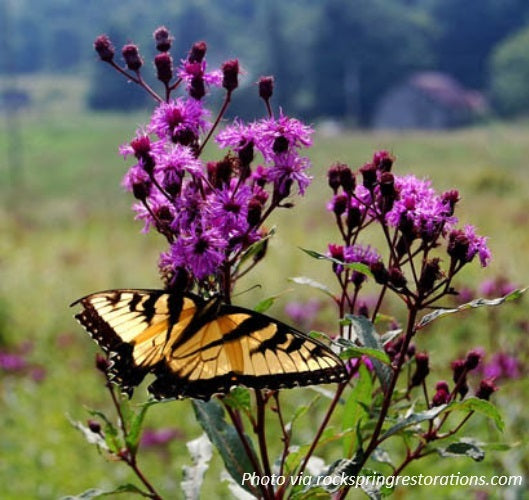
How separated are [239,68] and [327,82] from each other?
56.8 meters

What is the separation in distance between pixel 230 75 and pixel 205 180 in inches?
11.7

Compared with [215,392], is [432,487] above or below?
above

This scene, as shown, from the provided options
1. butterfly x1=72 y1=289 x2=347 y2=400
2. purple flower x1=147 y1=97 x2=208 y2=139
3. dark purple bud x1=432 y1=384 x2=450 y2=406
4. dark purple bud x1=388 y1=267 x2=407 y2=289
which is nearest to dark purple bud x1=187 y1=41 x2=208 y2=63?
purple flower x1=147 y1=97 x2=208 y2=139

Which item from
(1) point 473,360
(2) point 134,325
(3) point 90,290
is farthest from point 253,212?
(3) point 90,290

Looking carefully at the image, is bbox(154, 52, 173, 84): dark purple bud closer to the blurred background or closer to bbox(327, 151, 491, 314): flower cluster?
the blurred background

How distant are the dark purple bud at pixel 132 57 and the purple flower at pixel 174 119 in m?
0.24

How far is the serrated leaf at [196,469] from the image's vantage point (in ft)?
4.84

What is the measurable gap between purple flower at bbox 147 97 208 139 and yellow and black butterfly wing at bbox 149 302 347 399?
1.10ft

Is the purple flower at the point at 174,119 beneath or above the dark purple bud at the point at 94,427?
above

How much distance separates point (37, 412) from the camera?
4953 mm

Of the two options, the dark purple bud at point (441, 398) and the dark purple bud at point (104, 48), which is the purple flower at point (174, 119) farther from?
the dark purple bud at point (441, 398)

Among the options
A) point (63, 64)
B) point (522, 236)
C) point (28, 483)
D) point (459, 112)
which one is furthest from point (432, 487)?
point (63, 64)

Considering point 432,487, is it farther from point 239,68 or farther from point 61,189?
point 61,189

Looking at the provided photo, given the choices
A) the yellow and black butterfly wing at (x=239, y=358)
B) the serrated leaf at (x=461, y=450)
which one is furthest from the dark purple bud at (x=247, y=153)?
the serrated leaf at (x=461, y=450)
